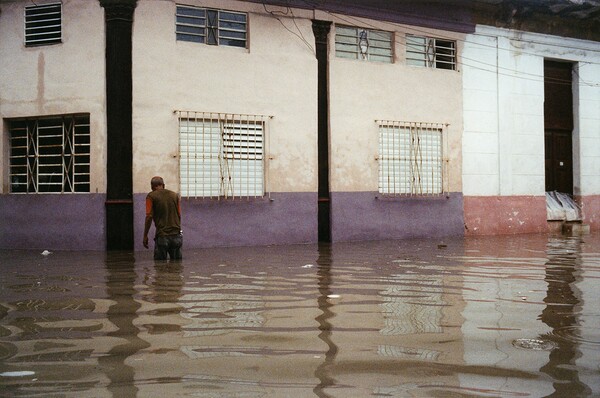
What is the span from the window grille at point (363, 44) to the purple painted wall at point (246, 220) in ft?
11.8

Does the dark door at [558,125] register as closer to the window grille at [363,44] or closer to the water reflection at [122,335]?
the window grille at [363,44]

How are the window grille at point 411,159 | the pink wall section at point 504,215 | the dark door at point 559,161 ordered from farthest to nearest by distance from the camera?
the dark door at point 559,161
the pink wall section at point 504,215
the window grille at point 411,159

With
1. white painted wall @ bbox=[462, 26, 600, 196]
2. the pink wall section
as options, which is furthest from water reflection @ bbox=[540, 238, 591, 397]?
white painted wall @ bbox=[462, 26, 600, 196]

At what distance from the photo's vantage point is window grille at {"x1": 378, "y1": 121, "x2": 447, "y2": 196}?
56.0 ft

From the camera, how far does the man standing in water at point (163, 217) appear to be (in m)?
11.5

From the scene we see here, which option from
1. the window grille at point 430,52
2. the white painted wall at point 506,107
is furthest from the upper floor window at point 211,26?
the white painted wall at point 506,107

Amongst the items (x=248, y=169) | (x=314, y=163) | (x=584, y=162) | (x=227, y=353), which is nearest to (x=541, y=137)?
(x=584, y=162)

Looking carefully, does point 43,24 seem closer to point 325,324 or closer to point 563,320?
point 325,324

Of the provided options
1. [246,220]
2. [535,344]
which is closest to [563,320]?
[535,344]

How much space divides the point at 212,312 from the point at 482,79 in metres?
14.1

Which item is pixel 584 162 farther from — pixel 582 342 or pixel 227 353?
pixel 227 353

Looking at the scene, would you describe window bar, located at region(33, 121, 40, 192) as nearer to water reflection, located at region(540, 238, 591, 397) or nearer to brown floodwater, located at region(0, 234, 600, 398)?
brown floodwater, located at region(0, 234, 600, 398)

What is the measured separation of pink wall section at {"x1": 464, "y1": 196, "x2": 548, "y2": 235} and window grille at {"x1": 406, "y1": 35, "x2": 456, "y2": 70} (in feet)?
11.7

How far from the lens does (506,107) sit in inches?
736
